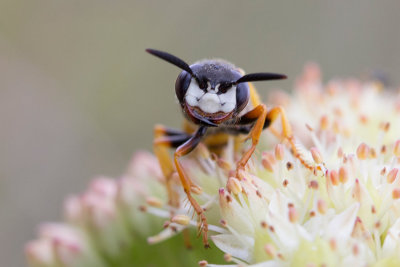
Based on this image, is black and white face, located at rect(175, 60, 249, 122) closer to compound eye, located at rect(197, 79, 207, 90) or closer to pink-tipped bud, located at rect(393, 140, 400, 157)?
compound eye, located at rect(197, 79, 207, 90)

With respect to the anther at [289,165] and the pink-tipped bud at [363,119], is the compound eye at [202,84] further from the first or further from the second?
the pink-tipped bud at [363,119]

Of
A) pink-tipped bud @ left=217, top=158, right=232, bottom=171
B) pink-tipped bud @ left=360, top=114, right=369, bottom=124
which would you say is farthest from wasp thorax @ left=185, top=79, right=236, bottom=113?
pink-tipped bud @ left=360, top=114, right=369, bottom=124

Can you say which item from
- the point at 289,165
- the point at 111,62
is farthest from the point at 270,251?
the point at 111,62

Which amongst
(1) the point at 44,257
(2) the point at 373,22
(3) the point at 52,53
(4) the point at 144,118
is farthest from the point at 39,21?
(1) the point at 44,257

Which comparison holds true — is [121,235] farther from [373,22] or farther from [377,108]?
[373,22]

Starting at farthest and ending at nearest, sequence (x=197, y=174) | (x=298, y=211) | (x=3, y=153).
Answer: (x=3, y=153) → (x=197, y=174) → (x=298, y=211)

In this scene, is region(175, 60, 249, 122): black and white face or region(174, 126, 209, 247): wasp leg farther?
region(174, 126, 209, 247): wasp leg
